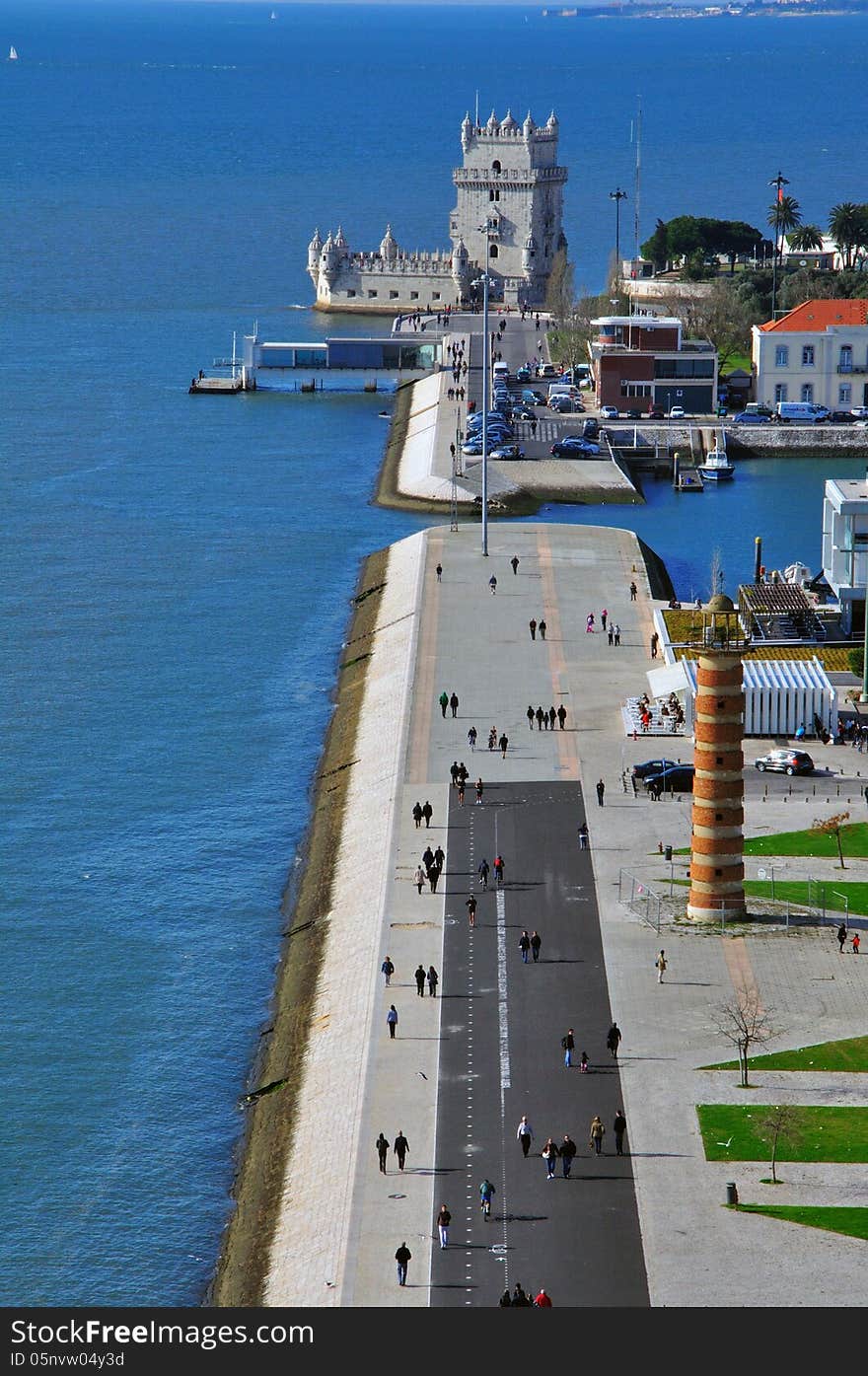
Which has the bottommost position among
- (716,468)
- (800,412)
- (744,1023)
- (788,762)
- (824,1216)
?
(824,1216)

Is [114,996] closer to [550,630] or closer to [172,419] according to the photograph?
[550,630]

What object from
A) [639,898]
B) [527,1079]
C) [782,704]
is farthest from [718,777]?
[782,704]

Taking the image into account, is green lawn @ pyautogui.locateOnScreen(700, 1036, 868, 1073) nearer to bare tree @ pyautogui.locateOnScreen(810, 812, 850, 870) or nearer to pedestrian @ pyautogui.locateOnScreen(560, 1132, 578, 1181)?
pedestrian @ pyautogui.locateOnScreen(560, 1132, 578, 1181)

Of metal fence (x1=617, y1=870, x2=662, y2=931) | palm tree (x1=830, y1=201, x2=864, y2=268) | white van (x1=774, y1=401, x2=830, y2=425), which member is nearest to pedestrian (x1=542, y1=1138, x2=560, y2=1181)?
metal fence (x1=617, y1=870, x2=662, y2=931)

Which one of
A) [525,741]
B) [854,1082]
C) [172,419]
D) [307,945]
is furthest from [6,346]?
[854,1082]

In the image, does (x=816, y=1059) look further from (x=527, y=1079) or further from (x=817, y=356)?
(x=817, y=356)
